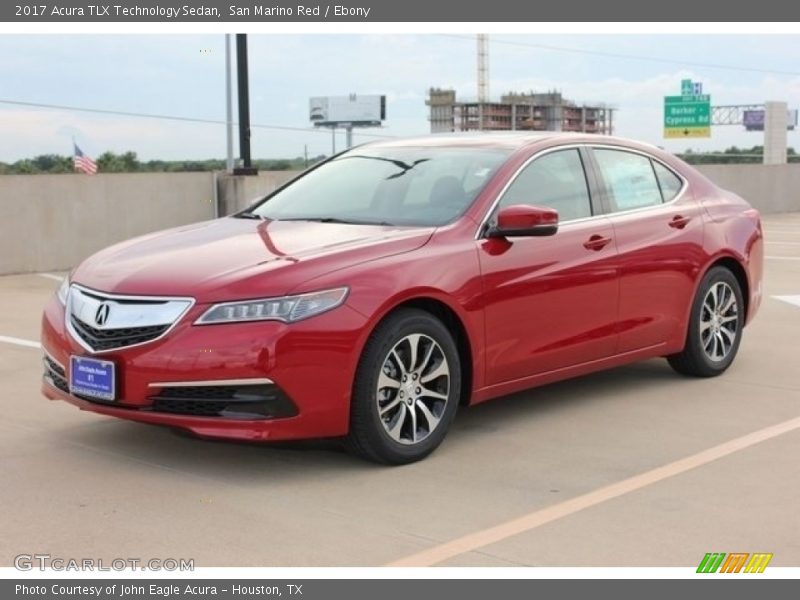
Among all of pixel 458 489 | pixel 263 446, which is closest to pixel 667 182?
pixel 458 489

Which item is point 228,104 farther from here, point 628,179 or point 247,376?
point 247,376

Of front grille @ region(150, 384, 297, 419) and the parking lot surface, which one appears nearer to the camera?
the parking lot surface

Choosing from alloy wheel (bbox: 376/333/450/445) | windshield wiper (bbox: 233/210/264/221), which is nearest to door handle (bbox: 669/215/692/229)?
alloy wheel (bbox: 376/333/450/445)

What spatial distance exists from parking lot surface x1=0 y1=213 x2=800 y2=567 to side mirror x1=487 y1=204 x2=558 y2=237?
3.51ft

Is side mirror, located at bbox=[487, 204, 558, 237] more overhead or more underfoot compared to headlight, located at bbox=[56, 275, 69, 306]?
more overhead

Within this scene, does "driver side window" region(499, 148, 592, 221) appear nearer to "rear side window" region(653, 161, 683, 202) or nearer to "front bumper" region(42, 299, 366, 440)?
"rear side window" region(653, 161, 683, 202)

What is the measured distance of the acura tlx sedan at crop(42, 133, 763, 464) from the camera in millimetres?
4793

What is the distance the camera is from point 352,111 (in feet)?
345

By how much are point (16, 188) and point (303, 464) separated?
9.98m

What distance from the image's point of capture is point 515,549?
4.08 meters

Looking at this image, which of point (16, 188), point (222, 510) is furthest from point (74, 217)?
point (222, 510)

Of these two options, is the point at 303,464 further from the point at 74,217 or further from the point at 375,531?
the point at 74,217
